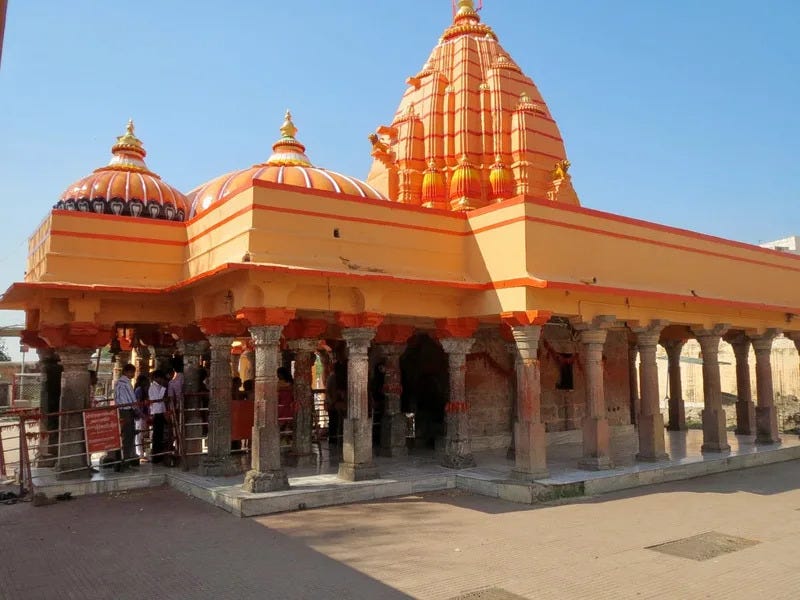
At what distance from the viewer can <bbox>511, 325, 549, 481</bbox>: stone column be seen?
10.0 meters

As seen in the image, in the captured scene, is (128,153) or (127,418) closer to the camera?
(127,418)

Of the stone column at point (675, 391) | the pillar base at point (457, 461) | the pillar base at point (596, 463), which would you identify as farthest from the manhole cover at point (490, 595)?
the stone column at point (675, 391)

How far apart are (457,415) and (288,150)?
6.98 meters

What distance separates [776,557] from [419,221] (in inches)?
273

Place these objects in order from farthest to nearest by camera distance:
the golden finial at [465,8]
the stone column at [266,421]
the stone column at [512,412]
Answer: the golden finial at [465,8], the stone column at [512,412], the stone column at [266,421]

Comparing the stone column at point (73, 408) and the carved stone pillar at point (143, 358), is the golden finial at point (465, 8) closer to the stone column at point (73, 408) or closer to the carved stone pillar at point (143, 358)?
the carved stone pillar at point (143, 358)

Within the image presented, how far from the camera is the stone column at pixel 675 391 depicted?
18.2m

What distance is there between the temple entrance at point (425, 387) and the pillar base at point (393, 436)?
142 centimetres

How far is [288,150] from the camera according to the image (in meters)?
14.2

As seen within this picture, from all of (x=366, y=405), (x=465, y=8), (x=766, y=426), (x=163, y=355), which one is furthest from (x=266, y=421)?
(x=465, y=8)

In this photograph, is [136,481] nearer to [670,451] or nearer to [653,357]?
[653,357]

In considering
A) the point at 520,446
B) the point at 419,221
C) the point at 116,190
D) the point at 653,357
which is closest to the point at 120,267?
the point at 116,190

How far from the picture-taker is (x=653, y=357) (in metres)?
12.2

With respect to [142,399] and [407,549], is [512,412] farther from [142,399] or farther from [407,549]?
[142,399]
